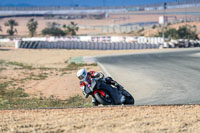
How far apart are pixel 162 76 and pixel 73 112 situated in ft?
27.8

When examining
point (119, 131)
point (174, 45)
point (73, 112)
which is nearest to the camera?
point (119, 131)

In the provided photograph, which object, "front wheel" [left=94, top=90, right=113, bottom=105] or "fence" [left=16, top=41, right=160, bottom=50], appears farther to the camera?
"fence" [left=16, top=41, right=160, bottom=50]

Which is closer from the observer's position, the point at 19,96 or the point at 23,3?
the point at 19,96

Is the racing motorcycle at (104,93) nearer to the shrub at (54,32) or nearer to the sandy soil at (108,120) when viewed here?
the sandy soil at (108,120)

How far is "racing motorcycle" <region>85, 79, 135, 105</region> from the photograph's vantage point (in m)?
9.70

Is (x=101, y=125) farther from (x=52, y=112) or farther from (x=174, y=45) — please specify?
(x=174, y=45)

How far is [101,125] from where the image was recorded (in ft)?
25.6

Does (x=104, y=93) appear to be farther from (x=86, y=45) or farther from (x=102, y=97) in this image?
(x=86, y=45)

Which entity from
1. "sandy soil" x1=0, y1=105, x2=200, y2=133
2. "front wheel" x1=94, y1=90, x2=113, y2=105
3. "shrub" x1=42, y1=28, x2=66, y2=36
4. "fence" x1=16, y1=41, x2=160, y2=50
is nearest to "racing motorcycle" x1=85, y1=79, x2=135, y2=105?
"front wheel" x1=94, y1=90, x2=113, y2=105

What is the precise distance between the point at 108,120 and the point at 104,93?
1.64 metres

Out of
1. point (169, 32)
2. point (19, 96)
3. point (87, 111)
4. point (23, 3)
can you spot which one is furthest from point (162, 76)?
point (23, 3)

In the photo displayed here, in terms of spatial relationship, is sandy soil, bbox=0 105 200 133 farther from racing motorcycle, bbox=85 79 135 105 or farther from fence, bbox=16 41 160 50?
fence, bbox=16 41 160 50

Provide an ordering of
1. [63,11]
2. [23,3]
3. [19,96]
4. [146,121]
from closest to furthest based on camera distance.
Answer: [146,121] < [19,96] < [63,11] < [23,3]

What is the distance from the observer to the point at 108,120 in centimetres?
822
